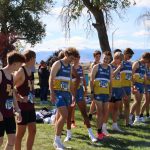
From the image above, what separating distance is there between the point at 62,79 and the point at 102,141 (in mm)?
1890

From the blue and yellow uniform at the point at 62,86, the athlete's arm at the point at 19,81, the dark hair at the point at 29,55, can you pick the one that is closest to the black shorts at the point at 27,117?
the athlete's arm at the point at 19,81

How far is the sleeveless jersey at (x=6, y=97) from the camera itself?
666 cm

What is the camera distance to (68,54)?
28.1 feet

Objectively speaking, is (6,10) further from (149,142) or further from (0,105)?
(0,105)

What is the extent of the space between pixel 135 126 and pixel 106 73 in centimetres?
259

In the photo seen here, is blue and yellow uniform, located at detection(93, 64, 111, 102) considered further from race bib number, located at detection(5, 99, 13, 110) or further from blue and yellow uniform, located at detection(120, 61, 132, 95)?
race bib number, located at detection(5, 99, 13, 110)

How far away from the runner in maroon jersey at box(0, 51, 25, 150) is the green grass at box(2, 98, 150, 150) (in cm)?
238

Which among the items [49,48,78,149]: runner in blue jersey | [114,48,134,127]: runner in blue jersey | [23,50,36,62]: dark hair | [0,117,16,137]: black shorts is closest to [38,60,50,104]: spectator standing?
[114,48,134,127]: runner in blue jersey

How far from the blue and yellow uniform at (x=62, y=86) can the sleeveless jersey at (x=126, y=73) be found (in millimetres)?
2900

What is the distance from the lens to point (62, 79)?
8.70 m

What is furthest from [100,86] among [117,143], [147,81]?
[147,81]

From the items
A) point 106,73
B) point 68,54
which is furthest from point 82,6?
point 68,54

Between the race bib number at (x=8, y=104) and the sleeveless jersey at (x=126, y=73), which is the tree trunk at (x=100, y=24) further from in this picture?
the race bib number at (x=8, y=104)

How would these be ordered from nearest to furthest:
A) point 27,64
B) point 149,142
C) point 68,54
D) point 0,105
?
point 0,105, point 27,64, point 68,54, point 149,142
